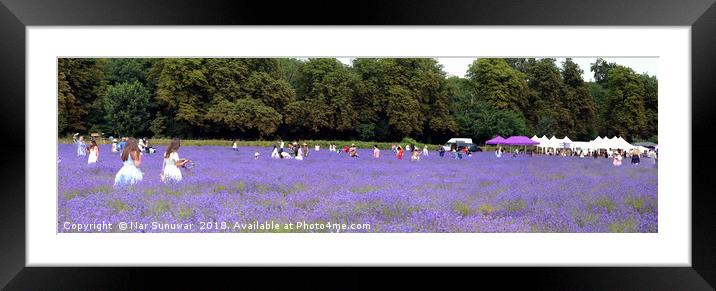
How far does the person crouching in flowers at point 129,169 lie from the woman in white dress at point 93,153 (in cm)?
37

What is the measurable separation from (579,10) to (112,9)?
15.0ft

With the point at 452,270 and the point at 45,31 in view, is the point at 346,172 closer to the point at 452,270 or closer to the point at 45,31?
the point at 452,270

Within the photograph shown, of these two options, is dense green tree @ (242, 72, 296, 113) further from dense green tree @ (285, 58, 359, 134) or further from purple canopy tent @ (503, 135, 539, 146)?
purple canopy tent @ (503, 135, 539, 146)

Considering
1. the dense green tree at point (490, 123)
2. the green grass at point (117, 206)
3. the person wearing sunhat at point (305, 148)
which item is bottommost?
the green grass at point (117, 206)

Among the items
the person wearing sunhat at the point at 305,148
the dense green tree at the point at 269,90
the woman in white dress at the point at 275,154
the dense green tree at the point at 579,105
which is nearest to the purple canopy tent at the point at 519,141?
the dense green tree at the point at 579,105

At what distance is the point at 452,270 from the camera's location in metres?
5.35

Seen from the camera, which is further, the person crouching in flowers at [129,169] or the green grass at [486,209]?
the person crouching in flowers at [129,169]

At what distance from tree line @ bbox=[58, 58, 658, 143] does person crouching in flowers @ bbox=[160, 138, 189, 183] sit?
276 mm

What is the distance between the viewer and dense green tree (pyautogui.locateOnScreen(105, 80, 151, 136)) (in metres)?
6.92

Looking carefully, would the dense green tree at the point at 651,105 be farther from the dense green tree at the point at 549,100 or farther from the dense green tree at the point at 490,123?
the dense green tree at the point at 490,123

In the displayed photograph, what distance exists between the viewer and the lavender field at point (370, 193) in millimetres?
6441

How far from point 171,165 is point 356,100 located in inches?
105

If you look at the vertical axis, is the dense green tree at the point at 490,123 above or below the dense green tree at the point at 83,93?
below

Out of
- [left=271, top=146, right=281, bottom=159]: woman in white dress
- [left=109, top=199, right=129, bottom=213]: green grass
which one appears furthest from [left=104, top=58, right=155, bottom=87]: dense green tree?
[left=271, top=146, right=281, bottom=159]: woman in white dress
